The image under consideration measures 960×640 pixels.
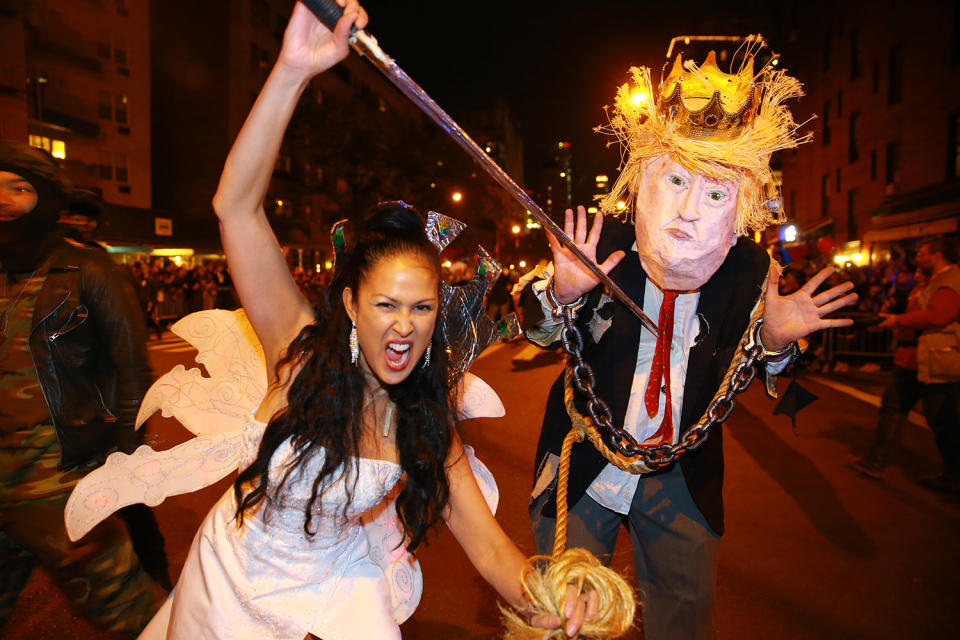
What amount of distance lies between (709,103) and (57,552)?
125 inches

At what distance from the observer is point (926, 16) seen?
19656 millimetres

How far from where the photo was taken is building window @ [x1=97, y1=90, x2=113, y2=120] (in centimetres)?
2669

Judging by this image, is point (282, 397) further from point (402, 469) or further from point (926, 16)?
point (926, 16)

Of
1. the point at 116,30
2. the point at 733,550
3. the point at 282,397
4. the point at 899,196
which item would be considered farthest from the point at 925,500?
the point at 116,30

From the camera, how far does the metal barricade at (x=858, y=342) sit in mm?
11445

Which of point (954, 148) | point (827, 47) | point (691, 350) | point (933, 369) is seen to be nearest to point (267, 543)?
point (691, 350)

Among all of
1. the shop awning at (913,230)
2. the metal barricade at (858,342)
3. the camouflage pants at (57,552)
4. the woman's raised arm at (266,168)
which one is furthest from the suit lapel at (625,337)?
the shop awning at (913,230)

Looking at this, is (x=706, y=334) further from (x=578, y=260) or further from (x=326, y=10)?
(x=326, y=10)

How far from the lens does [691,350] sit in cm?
263

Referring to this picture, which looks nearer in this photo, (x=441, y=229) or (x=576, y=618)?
(x=576, y=618)

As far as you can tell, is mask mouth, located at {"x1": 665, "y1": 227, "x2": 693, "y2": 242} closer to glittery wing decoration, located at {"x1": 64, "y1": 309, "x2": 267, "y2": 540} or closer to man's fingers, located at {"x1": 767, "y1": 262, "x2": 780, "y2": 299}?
man's fingers, located at {"x1": 767, "y1": 262, "x2": 780, "y2": 299}

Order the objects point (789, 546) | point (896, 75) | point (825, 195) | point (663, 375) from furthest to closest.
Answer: point (825, 195)
point (896, 75)
point (789, 546)
point (663, 375)

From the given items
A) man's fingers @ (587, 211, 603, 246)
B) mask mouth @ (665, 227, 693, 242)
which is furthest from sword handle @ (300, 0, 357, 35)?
mask mouth @ (665, 227, 693, 242)

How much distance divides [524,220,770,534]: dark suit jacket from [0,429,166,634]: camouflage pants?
185cm
